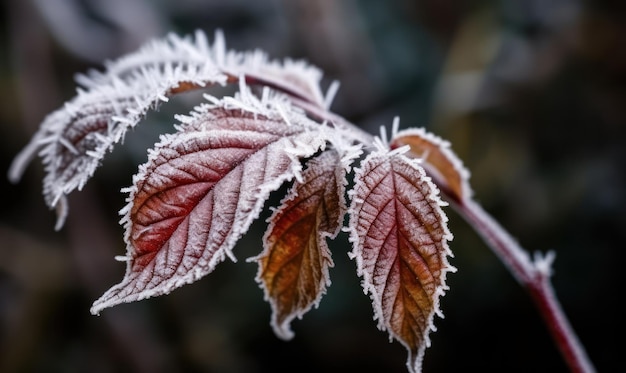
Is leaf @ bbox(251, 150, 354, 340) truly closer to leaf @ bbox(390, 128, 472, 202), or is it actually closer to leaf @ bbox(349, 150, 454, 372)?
leaf @ bbox(349, 150, 454, 372)

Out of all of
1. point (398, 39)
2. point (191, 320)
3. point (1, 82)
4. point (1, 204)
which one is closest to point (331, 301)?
point (191, 320)

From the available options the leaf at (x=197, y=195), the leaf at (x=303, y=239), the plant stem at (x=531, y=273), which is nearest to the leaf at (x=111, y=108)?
the leaf at (x=197, y=195)

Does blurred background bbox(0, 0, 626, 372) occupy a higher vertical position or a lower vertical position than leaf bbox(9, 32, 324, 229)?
higher

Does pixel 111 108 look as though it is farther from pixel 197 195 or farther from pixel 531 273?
pixel 531 273

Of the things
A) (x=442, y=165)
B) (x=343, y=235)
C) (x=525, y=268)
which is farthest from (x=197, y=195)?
(x=343, y=235)

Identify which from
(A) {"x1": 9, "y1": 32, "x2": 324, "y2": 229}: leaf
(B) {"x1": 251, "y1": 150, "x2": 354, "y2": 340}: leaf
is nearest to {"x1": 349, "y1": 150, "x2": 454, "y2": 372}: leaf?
(B) {"x1": 251, "y1": 150, "x2": 354, "y2": 340}: leaf

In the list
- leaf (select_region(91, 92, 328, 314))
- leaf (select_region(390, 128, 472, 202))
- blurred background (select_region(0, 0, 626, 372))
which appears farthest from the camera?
blurred background (select_region(0, 0, 626, 372))
